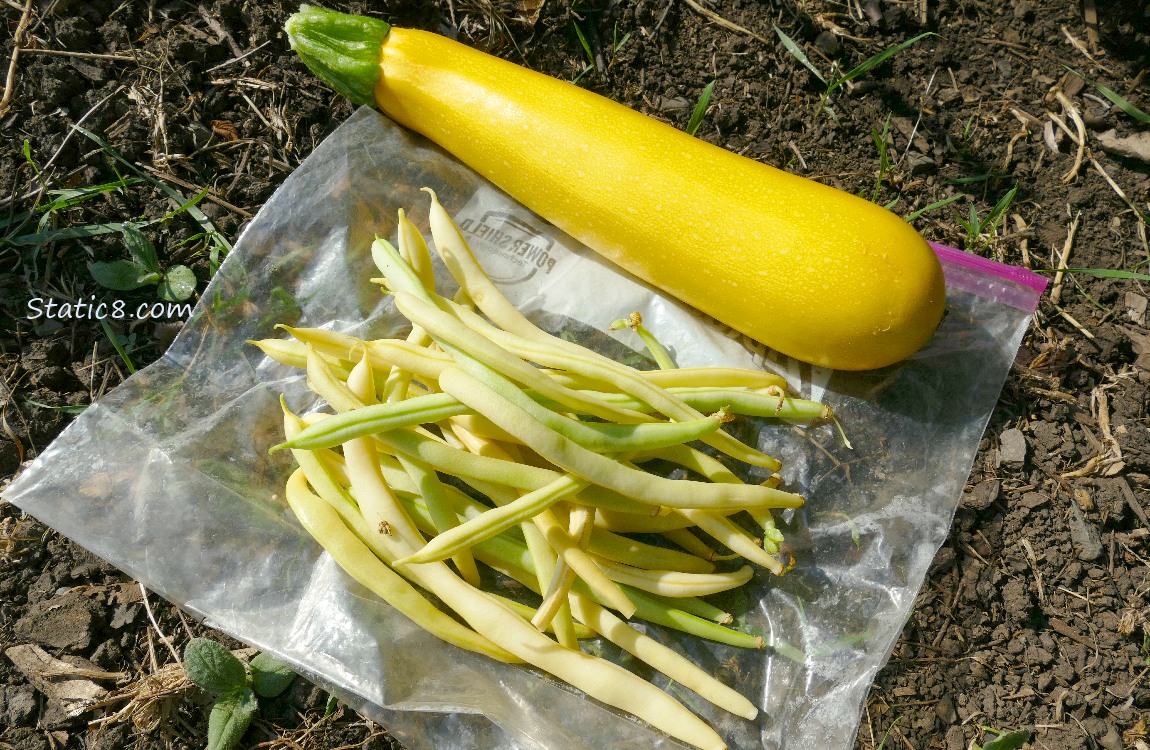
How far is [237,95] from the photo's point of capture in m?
2.70

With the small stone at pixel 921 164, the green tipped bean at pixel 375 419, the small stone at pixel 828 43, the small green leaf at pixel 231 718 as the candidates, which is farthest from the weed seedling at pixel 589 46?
the small green leaf at pixel 231 718

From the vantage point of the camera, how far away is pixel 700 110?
261 centimetres

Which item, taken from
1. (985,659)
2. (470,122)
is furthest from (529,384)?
(985,659)

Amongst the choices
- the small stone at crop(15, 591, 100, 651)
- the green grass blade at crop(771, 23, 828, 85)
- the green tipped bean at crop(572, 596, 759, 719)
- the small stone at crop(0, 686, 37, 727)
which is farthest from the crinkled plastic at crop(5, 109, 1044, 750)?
the green grass blade at crop(771, 23, 828, 85)

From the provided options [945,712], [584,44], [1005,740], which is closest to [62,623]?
[584,44]

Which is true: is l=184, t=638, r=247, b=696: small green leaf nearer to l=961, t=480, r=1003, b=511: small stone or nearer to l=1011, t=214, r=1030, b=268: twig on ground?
l=961, t=480, r=1003, b=511: small stone

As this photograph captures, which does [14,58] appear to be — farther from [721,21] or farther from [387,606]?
[721,21]

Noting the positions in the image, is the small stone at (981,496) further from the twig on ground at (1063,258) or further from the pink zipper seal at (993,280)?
the twig on ground at (1063,258)

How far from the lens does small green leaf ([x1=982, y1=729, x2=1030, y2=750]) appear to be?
7.13 ft

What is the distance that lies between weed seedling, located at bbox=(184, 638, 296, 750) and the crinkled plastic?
0.14m

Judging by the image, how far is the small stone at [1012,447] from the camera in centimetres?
241

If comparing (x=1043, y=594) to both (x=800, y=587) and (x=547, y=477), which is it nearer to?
(x=800, y=587)

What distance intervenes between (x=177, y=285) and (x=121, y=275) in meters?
0.17

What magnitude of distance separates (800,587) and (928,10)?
1907 mm
